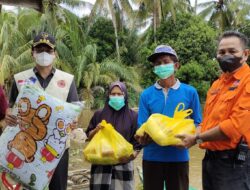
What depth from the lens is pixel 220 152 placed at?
2668 mm

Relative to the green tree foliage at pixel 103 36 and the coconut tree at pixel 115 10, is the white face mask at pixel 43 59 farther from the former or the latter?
the green tree foliage at pixel 103 36

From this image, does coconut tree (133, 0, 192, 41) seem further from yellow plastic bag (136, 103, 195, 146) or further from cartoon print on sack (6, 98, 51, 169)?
cartoon print on sack (6, 98, 51, 169)

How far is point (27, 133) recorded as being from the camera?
9.89 feet

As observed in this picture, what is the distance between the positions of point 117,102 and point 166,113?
28.7 inches

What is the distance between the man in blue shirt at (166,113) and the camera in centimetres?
332

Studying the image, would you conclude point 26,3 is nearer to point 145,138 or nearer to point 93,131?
point 93,131

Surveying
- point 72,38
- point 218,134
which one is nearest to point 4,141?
point 218,134

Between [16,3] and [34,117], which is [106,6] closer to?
[16,3]

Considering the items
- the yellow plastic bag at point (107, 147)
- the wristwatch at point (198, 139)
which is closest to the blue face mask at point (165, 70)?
the yellow plastic bag at point (107, 147)

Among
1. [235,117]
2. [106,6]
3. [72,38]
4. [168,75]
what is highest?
[106,6]

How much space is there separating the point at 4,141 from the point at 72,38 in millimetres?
15206

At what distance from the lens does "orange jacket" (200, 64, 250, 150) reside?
97.7 inches

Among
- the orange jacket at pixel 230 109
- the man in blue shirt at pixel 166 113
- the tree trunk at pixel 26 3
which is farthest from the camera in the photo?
the tree trunk at pixel 26 3

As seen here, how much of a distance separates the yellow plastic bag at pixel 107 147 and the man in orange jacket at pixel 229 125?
940 mm
